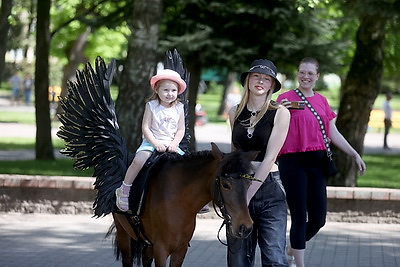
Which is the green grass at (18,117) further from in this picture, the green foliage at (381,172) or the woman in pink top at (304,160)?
the woman in pink top at (304,160)

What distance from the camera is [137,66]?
50.1 ft

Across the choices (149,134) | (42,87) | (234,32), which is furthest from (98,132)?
(234,32)

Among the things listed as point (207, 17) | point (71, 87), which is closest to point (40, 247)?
point (71, 87)

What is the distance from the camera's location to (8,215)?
12438 millimetres

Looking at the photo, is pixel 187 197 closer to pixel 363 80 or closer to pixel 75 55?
pixel 363 80

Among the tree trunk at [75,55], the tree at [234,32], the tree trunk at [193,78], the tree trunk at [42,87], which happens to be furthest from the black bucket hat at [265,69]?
the tree trunk at [75,55]

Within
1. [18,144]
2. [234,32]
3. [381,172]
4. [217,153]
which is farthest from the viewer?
[18,144]

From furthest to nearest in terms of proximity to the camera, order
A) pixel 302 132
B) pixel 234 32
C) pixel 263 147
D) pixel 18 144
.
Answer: pixel 18 144
pixel 234 32
pixel 302 132
pixel 263 147

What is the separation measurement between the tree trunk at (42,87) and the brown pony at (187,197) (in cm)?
1336

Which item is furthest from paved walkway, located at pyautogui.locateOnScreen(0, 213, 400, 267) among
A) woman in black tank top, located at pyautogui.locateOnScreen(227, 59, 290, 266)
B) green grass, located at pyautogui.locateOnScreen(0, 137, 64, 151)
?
green grass, located at pyautogui.locateOnScreen(0, 137, 64, 151)

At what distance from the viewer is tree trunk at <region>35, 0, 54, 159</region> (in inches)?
782

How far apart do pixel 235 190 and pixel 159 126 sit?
137 cm

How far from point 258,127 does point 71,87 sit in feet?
7.02

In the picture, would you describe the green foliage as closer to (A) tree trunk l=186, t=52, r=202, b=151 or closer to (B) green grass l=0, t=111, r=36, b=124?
(A) tree trunk l=186, t=52, r=202, b=151
